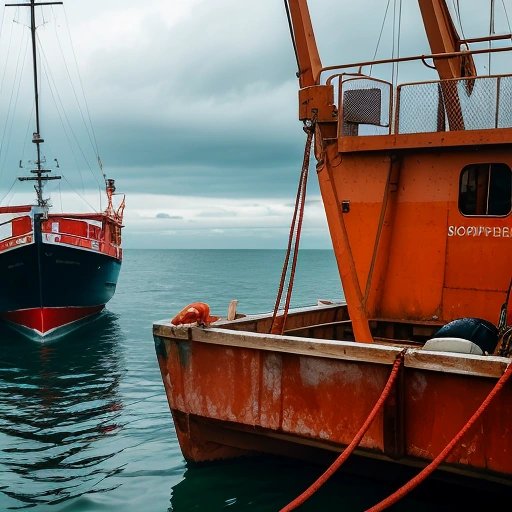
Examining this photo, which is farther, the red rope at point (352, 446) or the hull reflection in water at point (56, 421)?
the hull reflection in water at point (56, 421)

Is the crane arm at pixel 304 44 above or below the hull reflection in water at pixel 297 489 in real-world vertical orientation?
above

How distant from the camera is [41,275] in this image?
2178 centimetres

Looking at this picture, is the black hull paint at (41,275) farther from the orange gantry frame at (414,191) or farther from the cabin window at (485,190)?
the cabin window at (485,190)

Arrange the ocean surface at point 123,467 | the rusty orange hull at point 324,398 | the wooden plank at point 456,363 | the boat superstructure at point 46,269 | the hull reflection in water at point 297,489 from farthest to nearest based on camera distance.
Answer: the boat superstructure at point 46,269 → the ocean surface at point 123,467 → the hull reflection in water at point 297,489 → the rusty orange hull at point 324,398 → the wooden plank at point 456,363

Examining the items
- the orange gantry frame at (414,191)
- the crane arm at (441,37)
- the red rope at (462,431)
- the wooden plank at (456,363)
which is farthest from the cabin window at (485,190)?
the red rope at (462,431)

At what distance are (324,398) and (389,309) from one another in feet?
8.10

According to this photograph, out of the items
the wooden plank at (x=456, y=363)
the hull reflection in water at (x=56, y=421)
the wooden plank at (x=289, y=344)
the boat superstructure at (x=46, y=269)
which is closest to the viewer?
the wooden plank at (x=456, y=363)

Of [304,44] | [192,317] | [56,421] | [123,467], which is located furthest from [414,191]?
[56,421]

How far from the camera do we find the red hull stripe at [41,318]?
21.7 meters

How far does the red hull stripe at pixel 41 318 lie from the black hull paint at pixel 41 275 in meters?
0.18

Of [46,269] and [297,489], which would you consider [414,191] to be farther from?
[46,269]

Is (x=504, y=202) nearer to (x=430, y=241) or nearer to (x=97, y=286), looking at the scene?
(x=430, y=241)

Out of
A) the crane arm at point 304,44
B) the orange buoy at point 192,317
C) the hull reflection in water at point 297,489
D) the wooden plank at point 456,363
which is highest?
the crane arm at point 304,44

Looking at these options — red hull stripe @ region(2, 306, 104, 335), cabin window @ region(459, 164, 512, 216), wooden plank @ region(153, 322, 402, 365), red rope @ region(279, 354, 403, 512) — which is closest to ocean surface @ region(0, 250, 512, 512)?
red rope @ region(279, 354, 403, 512)
